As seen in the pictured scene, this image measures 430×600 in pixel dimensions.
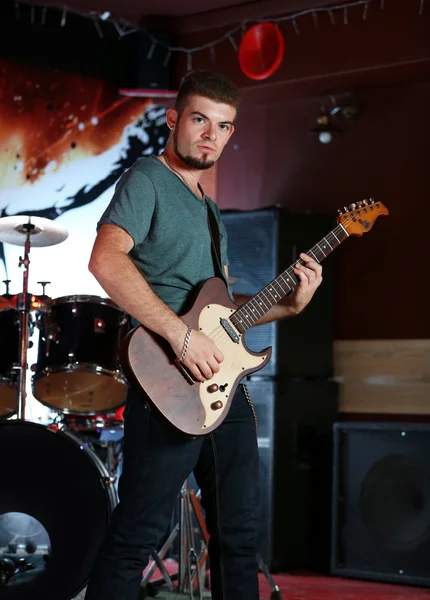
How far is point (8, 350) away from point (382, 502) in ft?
6.76

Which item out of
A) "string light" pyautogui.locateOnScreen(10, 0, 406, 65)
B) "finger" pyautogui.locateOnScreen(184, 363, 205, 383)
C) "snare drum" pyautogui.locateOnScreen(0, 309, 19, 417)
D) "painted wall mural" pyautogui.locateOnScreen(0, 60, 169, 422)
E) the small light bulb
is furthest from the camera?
"painted wall mural" pyautogui.locateOnScreen(0, 60, 169, 422)

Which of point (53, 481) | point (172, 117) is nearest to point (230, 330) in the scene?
point (172, 117)

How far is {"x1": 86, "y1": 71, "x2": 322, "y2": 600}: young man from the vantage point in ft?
7.51

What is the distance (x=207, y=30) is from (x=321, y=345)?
2.24 metres

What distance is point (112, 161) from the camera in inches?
223

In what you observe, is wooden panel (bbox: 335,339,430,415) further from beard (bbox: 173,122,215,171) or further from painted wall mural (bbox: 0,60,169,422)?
beard (bbox: 173,122,215,171)

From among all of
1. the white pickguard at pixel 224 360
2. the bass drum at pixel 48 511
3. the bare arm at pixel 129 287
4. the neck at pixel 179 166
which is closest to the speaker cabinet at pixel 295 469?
the bass drum at pixel 48 511

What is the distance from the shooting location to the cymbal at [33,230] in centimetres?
419

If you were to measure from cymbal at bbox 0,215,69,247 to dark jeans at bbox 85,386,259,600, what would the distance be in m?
2.02

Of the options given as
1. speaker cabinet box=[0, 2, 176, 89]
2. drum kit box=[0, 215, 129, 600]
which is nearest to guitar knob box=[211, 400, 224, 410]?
drum kit box=[0, 215, 129, 600]

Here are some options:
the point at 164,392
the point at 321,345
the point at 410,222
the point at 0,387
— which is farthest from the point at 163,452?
the point at 410,222

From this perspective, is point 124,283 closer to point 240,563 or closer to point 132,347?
point 132,347

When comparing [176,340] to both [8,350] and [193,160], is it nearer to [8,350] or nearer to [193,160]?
[193,160]

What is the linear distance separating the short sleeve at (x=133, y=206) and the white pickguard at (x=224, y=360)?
31cm
